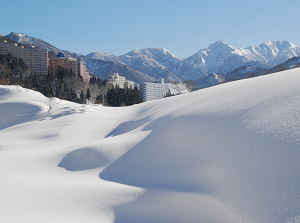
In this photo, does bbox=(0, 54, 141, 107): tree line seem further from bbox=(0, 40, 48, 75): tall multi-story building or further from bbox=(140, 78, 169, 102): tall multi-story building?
bbox=(140, 78, 169, 102): tall multi-story building

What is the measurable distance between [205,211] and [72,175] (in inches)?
110

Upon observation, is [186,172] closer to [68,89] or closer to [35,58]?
[68,89]

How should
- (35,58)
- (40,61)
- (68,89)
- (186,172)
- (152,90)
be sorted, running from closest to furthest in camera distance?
(186,172) < (68,89) < (40,61) < (35,58) < (152,90)

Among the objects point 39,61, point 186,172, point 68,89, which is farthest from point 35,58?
point 186,172

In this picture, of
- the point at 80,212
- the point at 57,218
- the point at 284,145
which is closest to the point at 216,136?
the point at 284,145

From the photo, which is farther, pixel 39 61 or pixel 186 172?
pixel 39 61

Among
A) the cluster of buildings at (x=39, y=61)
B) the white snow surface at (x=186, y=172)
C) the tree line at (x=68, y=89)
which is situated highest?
the cluster of buildings at (x=39, y=61)

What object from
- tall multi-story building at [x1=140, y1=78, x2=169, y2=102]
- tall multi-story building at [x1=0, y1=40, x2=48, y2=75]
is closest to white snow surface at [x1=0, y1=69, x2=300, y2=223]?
tall multi-story building at [x1=0, y1=40, x2=48, y2=75]

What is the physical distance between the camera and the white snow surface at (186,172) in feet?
8.56

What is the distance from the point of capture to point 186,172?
3.53 meters

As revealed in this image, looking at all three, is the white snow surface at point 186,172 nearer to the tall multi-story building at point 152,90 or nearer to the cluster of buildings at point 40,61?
the cluster of buildings at point 40,61

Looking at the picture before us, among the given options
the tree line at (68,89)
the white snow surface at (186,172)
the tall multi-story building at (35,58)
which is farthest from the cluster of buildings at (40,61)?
the white snow surface at (186,172)

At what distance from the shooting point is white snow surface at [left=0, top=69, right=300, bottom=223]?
2609mm

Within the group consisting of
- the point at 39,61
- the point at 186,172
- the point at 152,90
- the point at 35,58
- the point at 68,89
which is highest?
the point at 35,58
